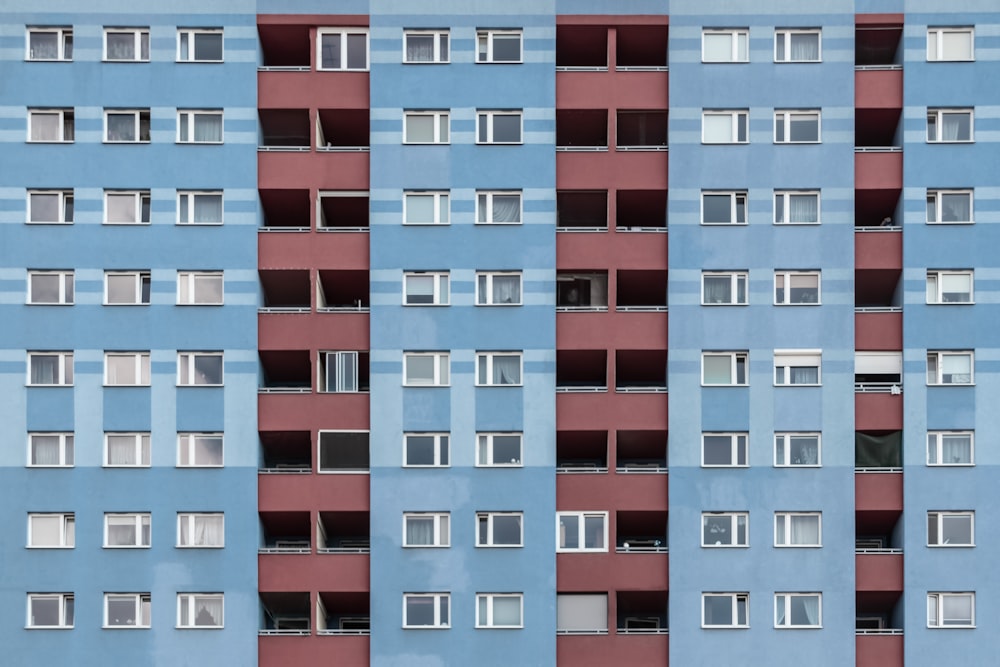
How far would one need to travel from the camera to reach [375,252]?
5006 cm

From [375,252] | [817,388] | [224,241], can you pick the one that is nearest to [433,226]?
[375,252]

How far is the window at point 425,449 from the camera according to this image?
49.6 metres

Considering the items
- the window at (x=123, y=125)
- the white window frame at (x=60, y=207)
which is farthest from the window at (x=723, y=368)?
the white window frame at (x=60, y=207)

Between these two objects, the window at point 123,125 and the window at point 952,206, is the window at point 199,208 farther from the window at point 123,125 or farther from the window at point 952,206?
the window at point 952,206

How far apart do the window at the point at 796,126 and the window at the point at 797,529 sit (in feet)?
45.5

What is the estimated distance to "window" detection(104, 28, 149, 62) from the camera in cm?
5100

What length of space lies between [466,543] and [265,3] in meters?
21.5

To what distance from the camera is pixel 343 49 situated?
51.6 metres

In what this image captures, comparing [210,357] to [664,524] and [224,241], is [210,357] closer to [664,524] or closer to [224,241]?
[224,241]

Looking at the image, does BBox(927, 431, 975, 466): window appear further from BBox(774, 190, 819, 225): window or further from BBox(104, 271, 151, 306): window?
BBox(104, 271, 151, 306): window

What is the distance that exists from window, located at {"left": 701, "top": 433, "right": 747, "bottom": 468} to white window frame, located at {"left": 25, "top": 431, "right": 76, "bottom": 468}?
2294cm

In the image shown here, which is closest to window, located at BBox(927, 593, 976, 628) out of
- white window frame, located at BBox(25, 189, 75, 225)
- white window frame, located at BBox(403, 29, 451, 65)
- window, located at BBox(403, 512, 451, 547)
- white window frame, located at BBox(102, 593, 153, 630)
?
window, located at BBox(403, 512, 451, 547)

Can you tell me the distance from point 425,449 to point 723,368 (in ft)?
37.2

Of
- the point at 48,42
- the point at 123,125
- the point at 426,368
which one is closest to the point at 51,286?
the point at 123,125
